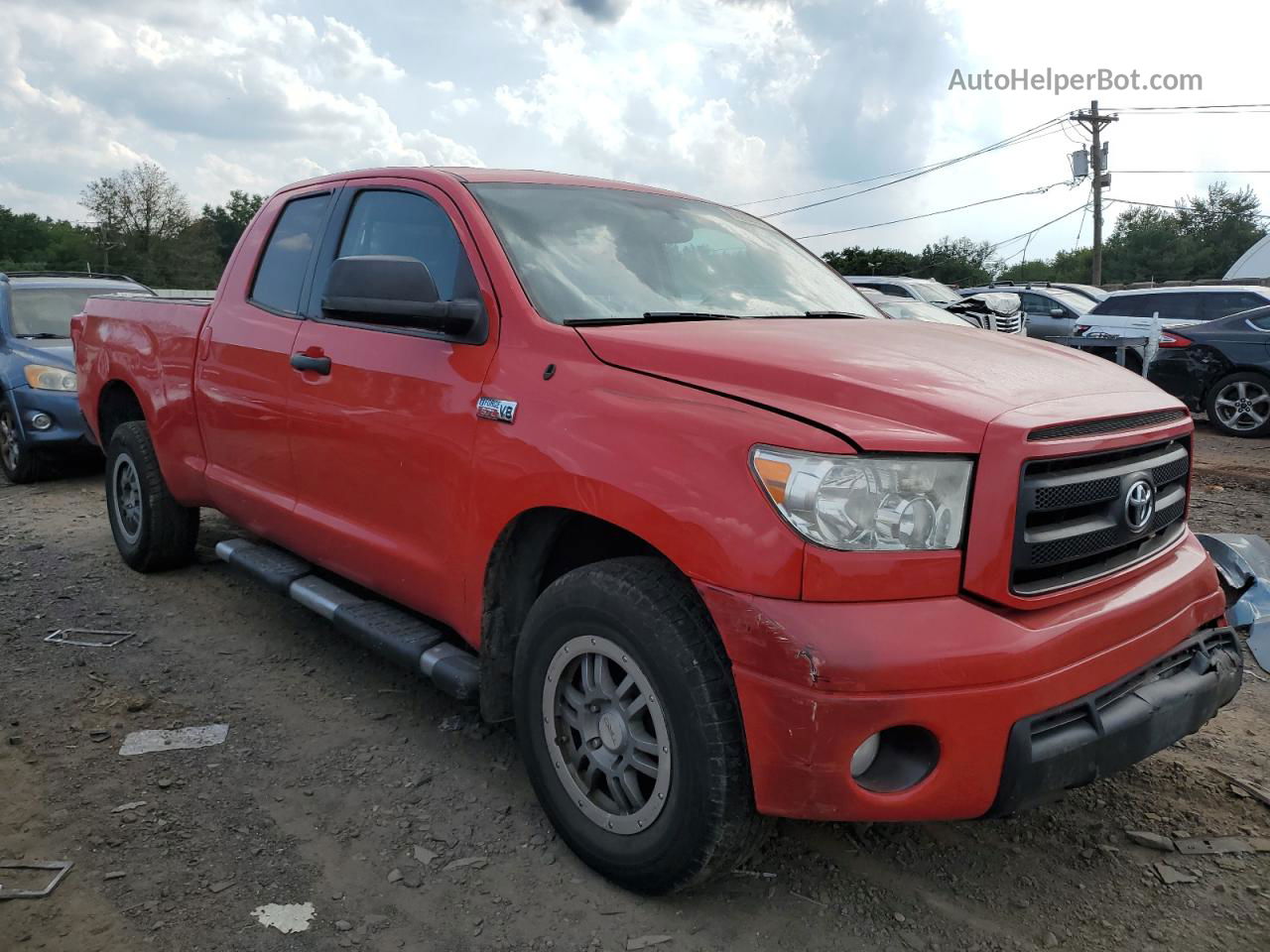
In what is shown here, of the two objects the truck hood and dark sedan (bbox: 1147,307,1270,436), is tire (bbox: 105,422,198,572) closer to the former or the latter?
the truck hood

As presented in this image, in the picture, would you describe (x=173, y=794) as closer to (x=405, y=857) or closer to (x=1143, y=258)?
(x=405, y=857)

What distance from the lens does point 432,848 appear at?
287 centimetres

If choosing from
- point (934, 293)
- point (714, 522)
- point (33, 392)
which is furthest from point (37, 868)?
point (934, 293)

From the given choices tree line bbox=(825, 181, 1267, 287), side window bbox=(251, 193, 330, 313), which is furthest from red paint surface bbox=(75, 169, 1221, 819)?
tree line bbox=(825, 181, 1267, 287)

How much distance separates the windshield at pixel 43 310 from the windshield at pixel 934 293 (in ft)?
38.6

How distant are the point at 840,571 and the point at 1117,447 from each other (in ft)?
2.80

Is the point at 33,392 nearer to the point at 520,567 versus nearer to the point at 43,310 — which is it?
the point at 43,310

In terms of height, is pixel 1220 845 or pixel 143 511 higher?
pixel 143 511

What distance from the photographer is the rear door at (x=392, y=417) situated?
305 cm

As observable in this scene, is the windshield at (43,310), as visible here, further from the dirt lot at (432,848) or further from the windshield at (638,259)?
the windshield at (638,259)

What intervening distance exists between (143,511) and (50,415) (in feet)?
11.5

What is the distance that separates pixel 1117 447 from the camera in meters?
2.45

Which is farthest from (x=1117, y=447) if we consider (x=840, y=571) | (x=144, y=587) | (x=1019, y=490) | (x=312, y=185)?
(x=144, y=587)

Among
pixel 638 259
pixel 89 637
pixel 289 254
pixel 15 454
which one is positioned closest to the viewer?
pixel 638 259
